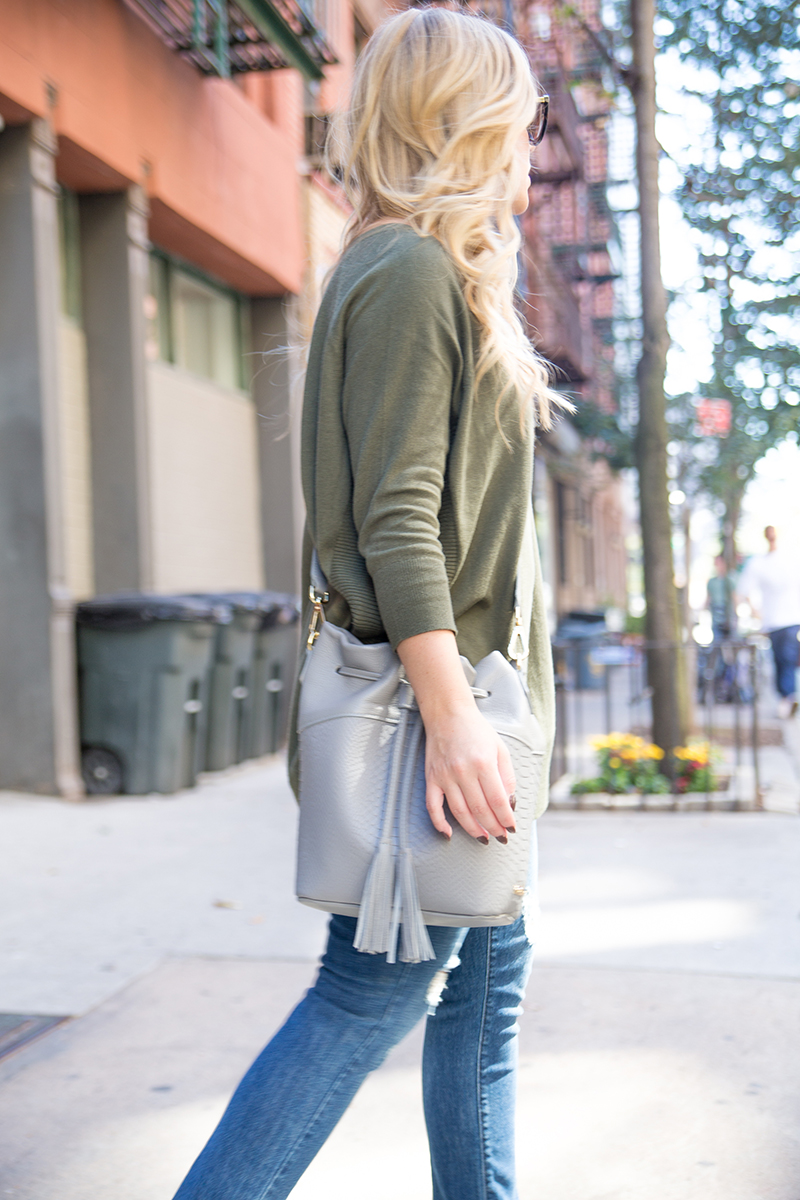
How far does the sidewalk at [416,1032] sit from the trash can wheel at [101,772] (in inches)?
58.1

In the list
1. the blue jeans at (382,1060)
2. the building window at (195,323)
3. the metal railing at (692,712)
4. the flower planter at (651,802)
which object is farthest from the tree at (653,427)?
the blue jeans at (382,1060)

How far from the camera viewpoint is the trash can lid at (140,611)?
6.94 m

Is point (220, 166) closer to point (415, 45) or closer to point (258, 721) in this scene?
point (258, 721)

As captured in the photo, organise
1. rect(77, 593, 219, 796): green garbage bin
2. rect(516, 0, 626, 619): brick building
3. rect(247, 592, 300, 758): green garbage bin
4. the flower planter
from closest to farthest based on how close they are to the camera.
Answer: the flower planter → rect(77, 593, 219, 796): green garbage bin → rect(247, 592, 300, 758): green garbage bin → rect(516, 0, 626, 619): brick building

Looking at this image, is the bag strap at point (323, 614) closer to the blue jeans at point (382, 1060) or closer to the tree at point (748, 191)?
the blue jeans at point (382, 1060)

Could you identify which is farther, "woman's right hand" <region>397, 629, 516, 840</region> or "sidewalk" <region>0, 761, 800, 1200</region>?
"sidewalk" <region>0, 761, 800, 1200</region>

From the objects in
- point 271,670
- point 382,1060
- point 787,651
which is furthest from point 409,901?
point 787,651

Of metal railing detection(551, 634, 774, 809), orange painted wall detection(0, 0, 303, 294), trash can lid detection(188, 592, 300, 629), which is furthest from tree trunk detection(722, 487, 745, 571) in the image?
trash can lid detection(188, 592, 300, 629)

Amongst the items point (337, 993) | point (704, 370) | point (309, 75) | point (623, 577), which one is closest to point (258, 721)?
point (309, 75)

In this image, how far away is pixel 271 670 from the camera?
28.1 ft

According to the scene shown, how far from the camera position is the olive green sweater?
5.00 feet

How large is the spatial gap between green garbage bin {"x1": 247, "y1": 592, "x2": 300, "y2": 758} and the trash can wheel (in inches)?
52.6

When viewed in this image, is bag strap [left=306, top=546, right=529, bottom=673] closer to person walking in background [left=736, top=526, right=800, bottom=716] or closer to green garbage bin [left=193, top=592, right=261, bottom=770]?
green garbage bin [left=193, top=592, right=261, bottom=770]

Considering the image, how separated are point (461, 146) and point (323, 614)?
0.71 m
